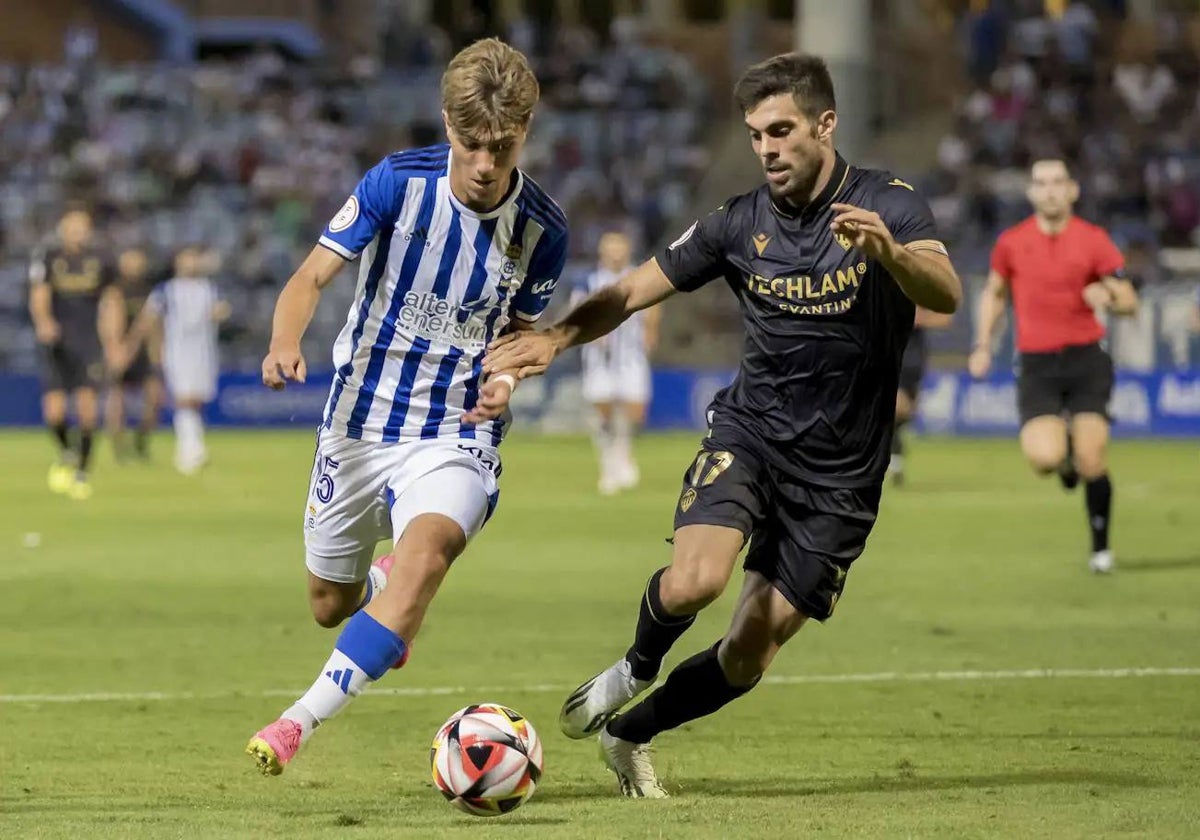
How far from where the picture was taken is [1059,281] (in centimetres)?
1216

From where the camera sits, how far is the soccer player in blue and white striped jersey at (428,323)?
6051 mm

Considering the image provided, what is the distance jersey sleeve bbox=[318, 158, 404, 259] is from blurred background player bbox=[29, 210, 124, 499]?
12903mm

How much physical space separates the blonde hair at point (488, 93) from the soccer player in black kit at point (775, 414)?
0.66 m

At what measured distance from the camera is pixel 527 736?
5941 mm

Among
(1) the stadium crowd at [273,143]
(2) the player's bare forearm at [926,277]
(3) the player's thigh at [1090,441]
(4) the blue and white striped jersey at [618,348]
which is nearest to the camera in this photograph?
(2) the player's bare forearm at [926,277]

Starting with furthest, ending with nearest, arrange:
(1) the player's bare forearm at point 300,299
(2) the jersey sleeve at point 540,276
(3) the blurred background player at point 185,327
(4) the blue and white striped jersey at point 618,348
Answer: (3) the blurred background player at point 185,327
(4) the blue and white striped jersey at point 618,348
(2) the jersey sleeve at point 540,276
(1) the player's bare forearm at point 300,299

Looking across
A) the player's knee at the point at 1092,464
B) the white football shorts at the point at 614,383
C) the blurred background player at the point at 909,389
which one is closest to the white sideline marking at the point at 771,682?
the player's knee at the point at 1092,464

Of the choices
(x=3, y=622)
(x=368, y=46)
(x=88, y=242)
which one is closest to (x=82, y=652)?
(x=3, y=622)

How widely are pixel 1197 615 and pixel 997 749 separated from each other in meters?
3.98

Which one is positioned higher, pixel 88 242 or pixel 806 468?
pixel 806 468

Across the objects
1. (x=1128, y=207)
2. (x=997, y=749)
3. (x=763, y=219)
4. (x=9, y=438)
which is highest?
(x=763, y=219)

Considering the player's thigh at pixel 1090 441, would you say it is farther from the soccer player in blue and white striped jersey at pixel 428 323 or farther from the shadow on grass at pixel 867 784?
the soccer player in blue and white striped jersey at pixel 428 323

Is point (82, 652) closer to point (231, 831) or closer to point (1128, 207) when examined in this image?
point (231, 831)

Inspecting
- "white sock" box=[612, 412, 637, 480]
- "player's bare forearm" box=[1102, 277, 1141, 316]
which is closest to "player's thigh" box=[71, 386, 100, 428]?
"white sock" box=[612, 412, 637, 480]
